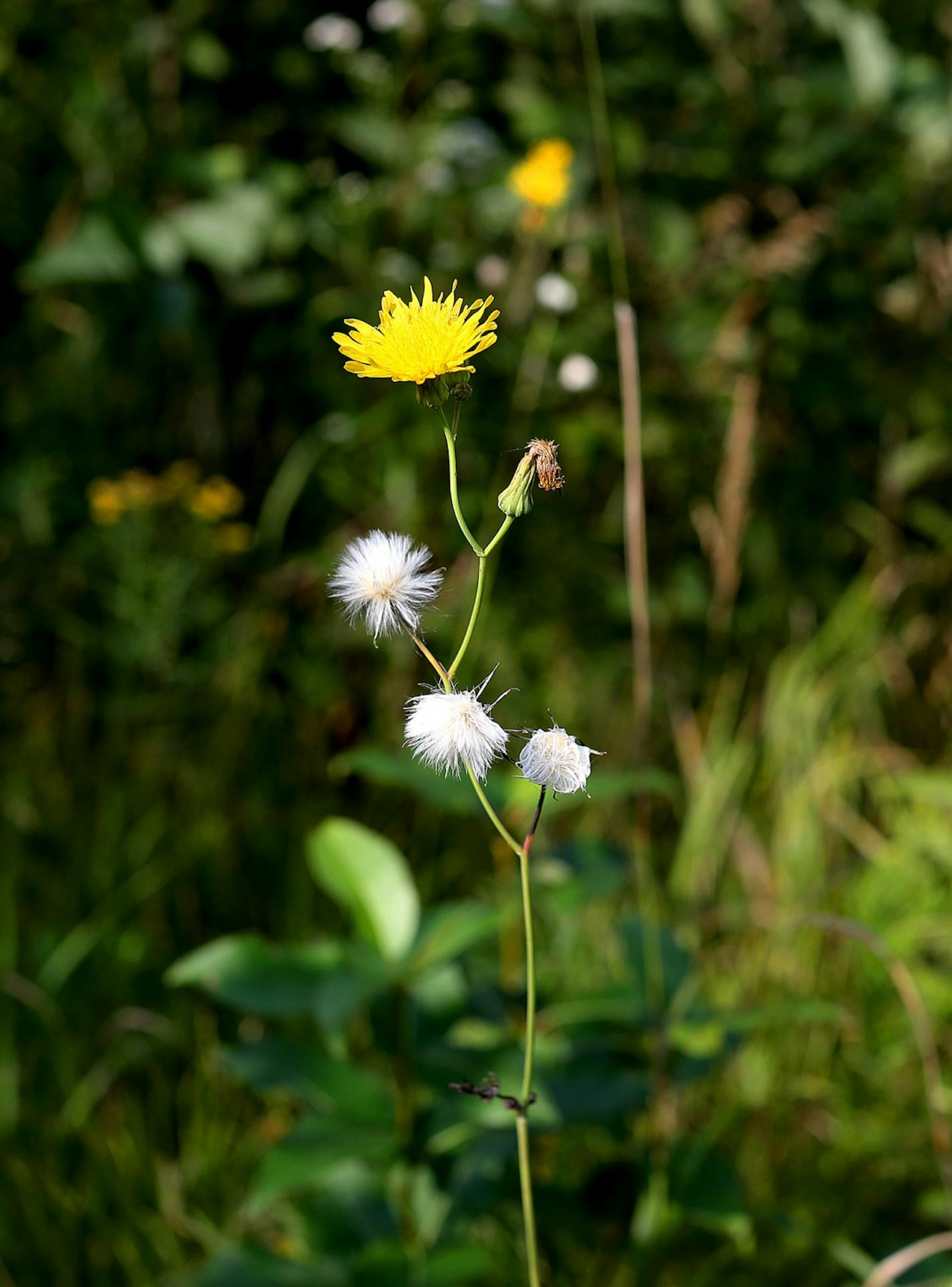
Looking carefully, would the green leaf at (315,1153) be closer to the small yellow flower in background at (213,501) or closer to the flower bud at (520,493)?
the flower bud at (520,493)

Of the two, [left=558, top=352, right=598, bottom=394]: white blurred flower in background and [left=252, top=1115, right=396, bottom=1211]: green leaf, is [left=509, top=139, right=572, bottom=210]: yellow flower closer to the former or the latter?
[left=558, top=352, right=598, bottom=394]: white blurred flower in background

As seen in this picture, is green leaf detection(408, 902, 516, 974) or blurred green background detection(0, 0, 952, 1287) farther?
blurred green background detection(0, 0, 952, 1287)

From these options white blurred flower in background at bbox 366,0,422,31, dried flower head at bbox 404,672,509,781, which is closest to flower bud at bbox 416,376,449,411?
dried flower head at bbox 404,672,509,781

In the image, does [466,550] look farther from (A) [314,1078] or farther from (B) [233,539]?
(A) [314,1078]

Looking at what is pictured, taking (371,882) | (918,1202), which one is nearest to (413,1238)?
(371,882)

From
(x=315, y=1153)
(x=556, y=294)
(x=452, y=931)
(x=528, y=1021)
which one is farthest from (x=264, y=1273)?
(x=556, y=294)

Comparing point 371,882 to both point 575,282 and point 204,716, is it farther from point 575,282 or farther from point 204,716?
point 575,282
